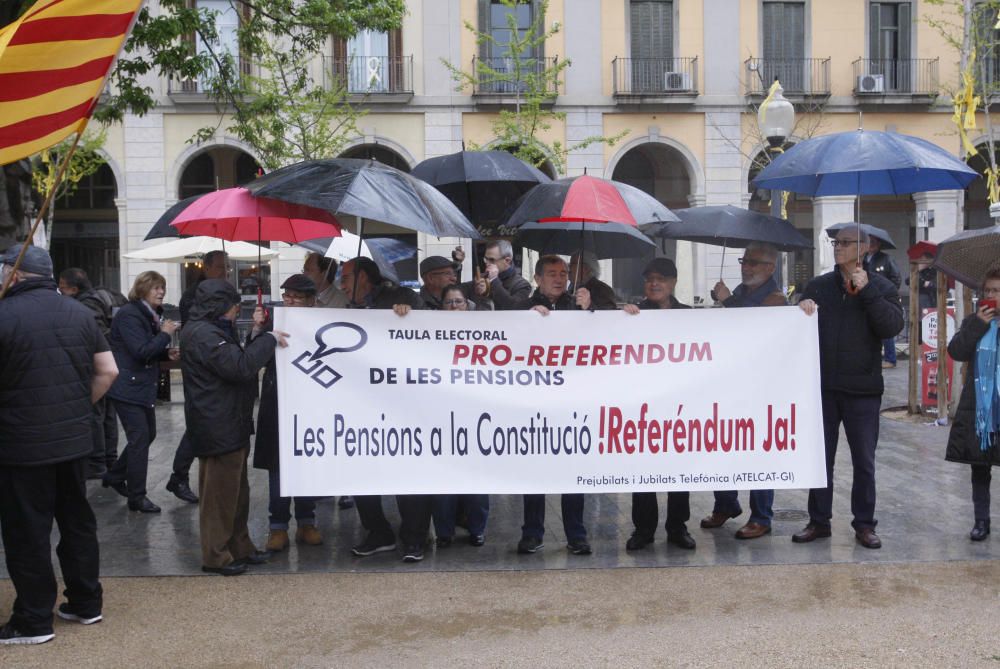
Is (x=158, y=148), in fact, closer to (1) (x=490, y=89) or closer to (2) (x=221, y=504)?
(1) (x=490, y=89)

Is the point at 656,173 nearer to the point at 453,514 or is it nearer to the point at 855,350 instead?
the point at 855,350

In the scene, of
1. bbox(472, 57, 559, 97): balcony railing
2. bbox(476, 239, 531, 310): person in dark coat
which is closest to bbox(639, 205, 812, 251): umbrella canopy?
bbox(476, 239, 531, 310): person in dark coat

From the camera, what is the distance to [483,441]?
250 inches

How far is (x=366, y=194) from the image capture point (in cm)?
584

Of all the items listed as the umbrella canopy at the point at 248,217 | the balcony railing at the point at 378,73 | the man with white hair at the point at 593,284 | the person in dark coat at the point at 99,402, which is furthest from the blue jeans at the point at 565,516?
the balcony railing at the point at 378,73

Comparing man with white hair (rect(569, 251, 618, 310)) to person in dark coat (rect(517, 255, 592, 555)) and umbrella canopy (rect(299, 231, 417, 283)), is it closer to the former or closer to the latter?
person in dark coat (rect(517, 255, 592, 555))

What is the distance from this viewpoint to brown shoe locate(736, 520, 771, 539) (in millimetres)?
6918

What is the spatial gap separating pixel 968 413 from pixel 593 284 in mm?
2634

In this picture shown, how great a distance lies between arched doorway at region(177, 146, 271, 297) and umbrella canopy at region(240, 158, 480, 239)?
22.6 metres

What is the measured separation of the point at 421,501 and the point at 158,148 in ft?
73.5

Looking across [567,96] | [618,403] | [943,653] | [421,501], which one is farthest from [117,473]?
[567,96]

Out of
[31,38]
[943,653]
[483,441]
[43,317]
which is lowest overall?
[943,653]

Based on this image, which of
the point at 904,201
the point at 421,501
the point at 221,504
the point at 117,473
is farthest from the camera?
the point at 904,201

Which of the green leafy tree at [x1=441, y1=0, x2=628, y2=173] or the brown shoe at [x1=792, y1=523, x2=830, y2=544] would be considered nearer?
the brown shoe at [x1=792, y1=523, x2=830, y2=544]
